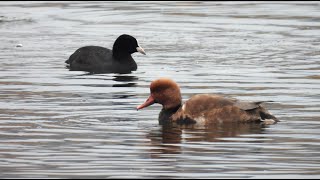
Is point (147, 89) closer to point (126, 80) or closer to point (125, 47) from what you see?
point (126, 80)

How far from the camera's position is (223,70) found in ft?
71.2

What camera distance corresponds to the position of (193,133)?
1457 cm

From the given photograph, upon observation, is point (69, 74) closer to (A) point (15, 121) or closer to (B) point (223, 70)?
(B) point (223, 70)

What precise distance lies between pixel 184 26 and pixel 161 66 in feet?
24.9

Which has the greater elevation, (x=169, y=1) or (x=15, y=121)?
(x=15, y=121)

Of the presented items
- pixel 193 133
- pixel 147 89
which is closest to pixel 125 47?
pixel 147 89

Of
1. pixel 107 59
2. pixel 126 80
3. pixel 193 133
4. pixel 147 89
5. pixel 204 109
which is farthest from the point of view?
pixel 107 59

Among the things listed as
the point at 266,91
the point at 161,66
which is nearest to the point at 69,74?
the point at 161,66

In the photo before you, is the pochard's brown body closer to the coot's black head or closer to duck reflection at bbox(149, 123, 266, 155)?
duck reflection at bbox(149, 123, 266, 155)

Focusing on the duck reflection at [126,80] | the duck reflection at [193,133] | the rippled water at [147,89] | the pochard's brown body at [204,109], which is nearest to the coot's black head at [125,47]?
the rippled water at [147,89]

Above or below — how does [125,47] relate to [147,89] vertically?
below

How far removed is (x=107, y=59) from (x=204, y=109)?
8.90 m

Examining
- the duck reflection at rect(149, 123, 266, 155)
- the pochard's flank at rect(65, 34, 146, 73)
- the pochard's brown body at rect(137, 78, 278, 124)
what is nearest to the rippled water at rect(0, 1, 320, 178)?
the duck reflection at rect(149, 123, 266, 155)

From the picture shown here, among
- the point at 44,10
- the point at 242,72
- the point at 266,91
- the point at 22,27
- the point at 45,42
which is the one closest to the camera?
the point at 266,91
